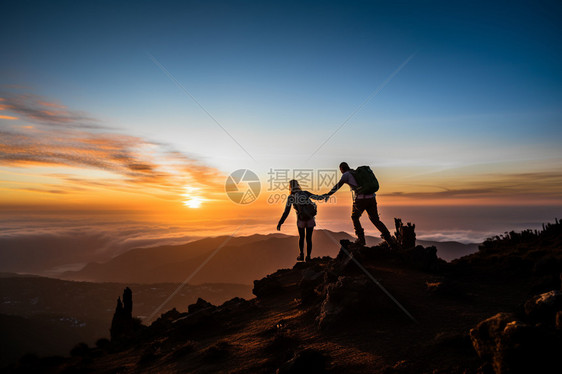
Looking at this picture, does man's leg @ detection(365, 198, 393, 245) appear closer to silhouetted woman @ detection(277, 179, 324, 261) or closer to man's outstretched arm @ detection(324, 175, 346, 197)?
man's outstretched arm @ detection(324, 175, 346, 197)

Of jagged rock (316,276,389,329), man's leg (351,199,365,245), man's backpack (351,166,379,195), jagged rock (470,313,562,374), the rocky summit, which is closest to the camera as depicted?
jagged rock (470,313,562,374)

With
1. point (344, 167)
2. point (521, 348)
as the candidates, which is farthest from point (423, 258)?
point (521, 348)

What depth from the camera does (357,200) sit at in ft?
36.8

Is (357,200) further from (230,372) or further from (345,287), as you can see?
(230,372)

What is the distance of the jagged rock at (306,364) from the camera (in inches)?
209

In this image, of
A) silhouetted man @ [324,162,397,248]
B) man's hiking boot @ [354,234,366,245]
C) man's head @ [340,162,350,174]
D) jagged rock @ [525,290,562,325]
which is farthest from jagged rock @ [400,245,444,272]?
jagged rock @ [525,290,562,325]

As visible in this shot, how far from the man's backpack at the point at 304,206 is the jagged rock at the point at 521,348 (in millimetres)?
9288

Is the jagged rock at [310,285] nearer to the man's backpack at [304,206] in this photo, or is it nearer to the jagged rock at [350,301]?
the jagged rock at [350,301]

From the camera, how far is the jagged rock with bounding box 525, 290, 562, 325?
15.1 feet

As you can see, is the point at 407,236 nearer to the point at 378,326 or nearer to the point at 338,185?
the point at 338,185

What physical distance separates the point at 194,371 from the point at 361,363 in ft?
13.6

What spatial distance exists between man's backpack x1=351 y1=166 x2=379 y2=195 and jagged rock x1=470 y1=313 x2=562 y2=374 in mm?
7164

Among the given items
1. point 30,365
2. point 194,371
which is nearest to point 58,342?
point 30,365

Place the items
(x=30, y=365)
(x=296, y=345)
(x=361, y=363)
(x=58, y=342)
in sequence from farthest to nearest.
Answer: (x=58, y=342) → (x=30, y=365) → (x=296, y=345) → (x=361, y=363)
